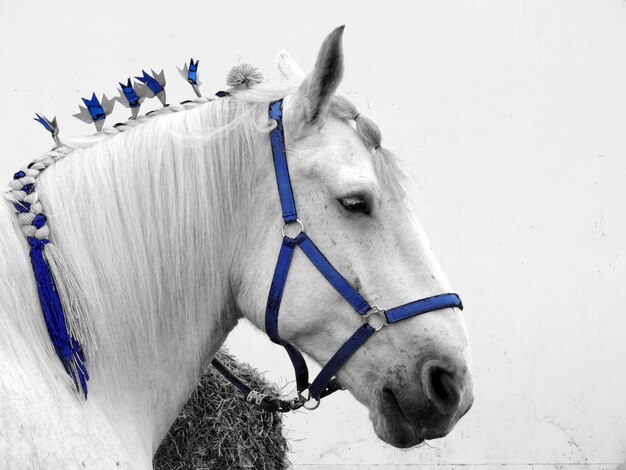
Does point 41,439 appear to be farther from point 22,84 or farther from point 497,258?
point 497,258

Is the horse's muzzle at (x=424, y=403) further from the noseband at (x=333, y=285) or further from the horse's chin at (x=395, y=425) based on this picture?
the noseband at (x=333, y=285)

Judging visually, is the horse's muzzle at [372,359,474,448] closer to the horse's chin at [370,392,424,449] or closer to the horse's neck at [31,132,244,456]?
the horse's chin at [370,392,424,449]

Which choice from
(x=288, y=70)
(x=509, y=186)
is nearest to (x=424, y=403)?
(x=288, y=70)

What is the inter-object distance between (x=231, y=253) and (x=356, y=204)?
0.94 ft

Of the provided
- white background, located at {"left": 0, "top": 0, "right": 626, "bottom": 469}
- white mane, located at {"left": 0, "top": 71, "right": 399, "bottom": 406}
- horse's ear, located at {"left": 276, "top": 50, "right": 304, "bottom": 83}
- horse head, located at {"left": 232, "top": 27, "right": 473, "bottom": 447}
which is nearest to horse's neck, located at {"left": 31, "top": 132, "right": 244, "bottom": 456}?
white mane, located at {"left": 0, "top": 71, "right": 399, "bottom": 406}

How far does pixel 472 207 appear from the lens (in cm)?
368

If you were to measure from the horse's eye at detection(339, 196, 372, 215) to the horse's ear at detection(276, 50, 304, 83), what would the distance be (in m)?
0.40

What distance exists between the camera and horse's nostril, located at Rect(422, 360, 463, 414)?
130cm

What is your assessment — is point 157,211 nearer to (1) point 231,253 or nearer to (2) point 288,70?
(1) point 231,253

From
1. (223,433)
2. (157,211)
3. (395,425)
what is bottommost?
(223,433)

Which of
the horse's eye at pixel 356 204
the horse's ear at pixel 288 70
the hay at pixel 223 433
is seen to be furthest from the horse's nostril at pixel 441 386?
the hay at pixel 223 433

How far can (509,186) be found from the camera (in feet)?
12.1

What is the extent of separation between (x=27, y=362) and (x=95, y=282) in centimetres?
20

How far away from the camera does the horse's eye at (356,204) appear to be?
1326 mm
